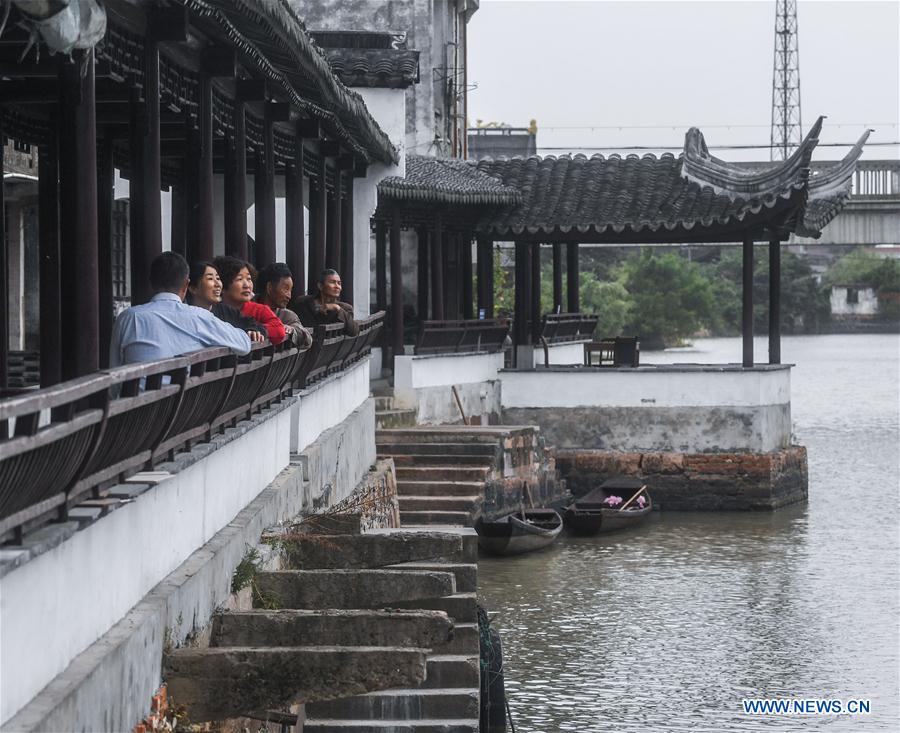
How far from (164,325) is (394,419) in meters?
16.2

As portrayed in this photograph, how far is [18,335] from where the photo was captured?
67.7ft

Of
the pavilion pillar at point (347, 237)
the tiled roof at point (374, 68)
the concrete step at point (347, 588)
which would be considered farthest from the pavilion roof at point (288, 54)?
the tiled roof at point (374, 68)

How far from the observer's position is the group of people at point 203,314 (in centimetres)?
814

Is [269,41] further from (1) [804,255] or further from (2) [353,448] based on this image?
(1) [804,255]

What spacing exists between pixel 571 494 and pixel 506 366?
3.18 meters

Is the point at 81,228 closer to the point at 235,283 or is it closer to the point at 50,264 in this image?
the point at 235,283

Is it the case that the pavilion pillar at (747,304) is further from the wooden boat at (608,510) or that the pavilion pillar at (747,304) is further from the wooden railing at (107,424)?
the wooden railing at (107,424)

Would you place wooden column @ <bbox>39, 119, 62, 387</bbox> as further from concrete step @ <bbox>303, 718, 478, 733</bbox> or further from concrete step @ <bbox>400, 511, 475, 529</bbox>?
concrete step @ <bbox>400, 511, 475, 529</bbox>

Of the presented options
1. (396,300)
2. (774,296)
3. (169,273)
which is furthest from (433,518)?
(169,273)

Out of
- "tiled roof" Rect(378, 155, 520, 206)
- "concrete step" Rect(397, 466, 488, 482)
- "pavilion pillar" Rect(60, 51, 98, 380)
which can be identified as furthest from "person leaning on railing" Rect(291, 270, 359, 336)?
"tiled roof" Rect(378, 155, 520, 206)

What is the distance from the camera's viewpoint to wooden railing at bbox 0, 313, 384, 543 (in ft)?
17.4

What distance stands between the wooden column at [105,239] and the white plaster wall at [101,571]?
4.80 meters

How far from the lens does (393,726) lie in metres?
8.94

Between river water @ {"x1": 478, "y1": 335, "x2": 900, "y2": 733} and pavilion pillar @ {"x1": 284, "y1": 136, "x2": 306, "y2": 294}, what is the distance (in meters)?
4.20
